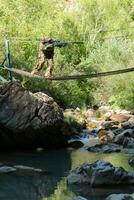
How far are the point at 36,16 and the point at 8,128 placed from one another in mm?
13089

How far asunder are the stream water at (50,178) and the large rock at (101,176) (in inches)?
4.7

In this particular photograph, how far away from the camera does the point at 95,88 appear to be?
20719mm

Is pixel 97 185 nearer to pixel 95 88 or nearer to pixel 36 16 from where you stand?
pixel 95 88

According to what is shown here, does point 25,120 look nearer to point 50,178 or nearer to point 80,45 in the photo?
point 50,178

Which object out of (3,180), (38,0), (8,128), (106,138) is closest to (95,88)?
(38,0)

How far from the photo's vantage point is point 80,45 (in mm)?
22219

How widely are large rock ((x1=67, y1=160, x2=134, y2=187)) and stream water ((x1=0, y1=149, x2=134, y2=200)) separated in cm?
12

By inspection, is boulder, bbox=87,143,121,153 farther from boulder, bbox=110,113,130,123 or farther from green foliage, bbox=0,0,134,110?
green foliage, bbox=0,0,134,110

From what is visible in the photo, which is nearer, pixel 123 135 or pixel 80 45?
pixel 123 135

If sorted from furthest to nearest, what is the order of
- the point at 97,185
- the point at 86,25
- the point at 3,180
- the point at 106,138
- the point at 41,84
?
the point at 86,25
the point at 41,84
the point at 106,138
the point at 3,180
the point at 97,185

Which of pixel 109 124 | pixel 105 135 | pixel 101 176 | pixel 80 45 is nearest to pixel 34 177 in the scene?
pixel 101 176

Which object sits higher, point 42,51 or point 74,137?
point 42,51

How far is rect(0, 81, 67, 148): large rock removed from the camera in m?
11.0

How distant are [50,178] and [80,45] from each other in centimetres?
1466
